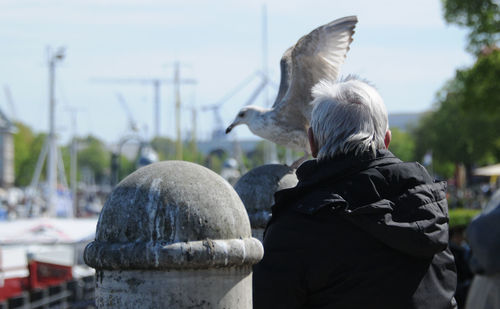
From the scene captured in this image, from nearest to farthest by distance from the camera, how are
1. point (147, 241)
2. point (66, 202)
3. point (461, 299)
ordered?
1. point (147, 241)
2. point (461, 299)
3. point (66, 202)

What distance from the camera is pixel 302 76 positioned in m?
8.33

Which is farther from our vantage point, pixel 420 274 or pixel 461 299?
pixel 461 299

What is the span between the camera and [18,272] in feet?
60.2

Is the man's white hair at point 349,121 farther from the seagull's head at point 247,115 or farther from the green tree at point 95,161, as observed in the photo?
the green tree at point 95,161

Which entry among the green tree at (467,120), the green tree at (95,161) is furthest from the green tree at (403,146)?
the green tree at (95,161)

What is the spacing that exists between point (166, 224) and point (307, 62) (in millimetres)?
5340

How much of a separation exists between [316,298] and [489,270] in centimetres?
76

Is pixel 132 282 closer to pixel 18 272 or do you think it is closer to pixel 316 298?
pixel 316 298

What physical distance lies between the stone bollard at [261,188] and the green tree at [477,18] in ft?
71.2

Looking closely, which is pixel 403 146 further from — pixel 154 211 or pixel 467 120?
pixel 154 211

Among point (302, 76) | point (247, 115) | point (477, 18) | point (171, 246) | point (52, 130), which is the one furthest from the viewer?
point (52, 130)

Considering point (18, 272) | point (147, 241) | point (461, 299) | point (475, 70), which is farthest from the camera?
point (475, 70)

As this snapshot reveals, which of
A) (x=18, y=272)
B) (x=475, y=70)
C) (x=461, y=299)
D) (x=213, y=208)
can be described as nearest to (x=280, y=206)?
(x=213, y=208)

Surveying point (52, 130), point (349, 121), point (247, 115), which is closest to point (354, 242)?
point (349, 121)
